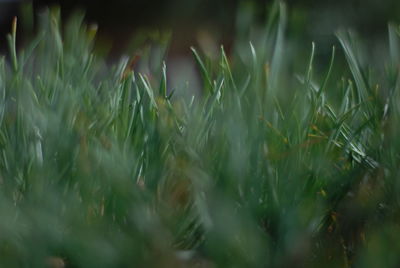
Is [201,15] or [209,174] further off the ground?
[209,174]

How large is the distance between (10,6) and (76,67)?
4.55 meters

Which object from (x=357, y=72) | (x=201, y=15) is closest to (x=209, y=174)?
(x=357, y=72)

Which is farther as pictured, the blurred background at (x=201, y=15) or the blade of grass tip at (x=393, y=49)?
the blurred background at (x=201, y=15)

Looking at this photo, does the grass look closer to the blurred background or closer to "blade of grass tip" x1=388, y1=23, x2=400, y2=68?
"blade of grass tip" x1=388, y1=23, x2=400, y2=68

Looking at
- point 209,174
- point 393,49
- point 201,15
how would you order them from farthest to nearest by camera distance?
point 201,15 → point 393,49 → point 209,174

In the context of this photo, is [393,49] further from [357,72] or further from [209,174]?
[209,174]

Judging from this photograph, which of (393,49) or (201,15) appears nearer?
(393,49)

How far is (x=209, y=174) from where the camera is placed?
1.79 ft

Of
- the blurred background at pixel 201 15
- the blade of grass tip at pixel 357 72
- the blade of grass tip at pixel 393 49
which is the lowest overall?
the blurred background at pixel 201 15

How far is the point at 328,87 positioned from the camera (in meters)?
0.87

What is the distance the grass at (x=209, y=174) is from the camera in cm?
50

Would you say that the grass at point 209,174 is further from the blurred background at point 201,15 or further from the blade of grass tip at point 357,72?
the blurred background at point 201,15

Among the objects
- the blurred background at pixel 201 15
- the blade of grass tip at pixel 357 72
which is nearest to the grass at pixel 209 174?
the blade of grass tip at pixel 357 72

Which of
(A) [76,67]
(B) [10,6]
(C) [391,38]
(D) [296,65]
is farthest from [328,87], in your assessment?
(B) [10,6]
